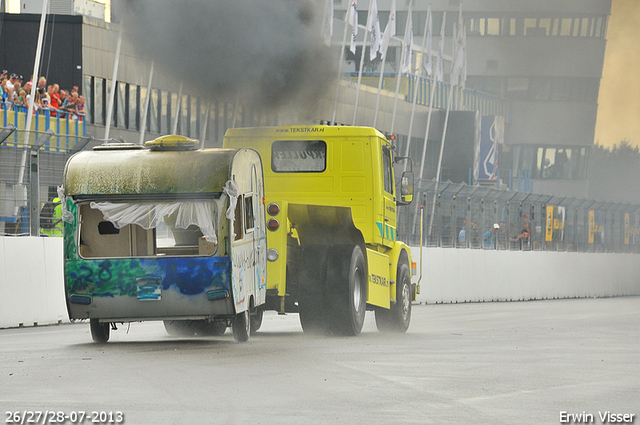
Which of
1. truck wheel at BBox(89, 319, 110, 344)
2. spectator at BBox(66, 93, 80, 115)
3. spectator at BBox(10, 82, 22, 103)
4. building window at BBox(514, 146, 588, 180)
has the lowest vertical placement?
building window at BBox(514, 146, 588, 180)

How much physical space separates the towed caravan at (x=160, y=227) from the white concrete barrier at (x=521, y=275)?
535 inches

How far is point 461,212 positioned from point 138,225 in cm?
1573

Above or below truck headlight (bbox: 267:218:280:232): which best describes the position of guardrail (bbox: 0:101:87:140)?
above

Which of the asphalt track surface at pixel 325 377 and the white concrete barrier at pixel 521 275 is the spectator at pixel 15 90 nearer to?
the white concrete barrier at pixel 521 275

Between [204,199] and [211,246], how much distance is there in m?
0.56

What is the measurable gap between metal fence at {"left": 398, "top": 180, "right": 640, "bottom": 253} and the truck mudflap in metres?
10.0

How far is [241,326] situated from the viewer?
13.9 m

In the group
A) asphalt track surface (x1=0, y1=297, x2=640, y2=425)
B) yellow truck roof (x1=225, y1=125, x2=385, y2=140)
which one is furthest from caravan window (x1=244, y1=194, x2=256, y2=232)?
yellow truck roof (x1=225, y1=125, x2=385, y2=140)

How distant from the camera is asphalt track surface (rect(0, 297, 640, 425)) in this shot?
316 inches

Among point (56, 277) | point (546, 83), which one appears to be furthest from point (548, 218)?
point (546, 83)

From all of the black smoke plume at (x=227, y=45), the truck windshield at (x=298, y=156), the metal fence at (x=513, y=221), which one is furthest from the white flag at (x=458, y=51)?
the truck windshield at (x=298, y=156)

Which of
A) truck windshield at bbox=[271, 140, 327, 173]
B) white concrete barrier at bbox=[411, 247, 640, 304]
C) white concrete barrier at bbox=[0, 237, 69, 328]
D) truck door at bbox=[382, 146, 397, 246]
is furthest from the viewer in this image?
white concrete barrier at bbox=[411, 247, 640, 304]

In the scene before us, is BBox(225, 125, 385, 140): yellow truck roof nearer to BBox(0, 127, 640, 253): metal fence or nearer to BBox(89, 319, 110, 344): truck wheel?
BBox(0, 127, 640, 253): metal fence

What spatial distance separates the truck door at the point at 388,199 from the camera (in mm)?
16203
